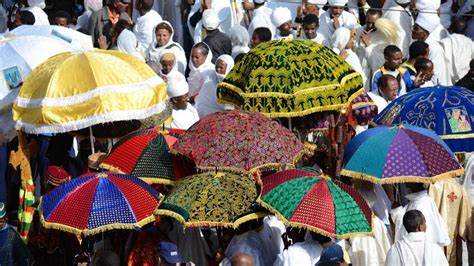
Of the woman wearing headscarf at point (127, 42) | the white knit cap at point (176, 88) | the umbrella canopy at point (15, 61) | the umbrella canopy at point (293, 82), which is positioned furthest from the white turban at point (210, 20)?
the umbrella canopy at point (293, 82)

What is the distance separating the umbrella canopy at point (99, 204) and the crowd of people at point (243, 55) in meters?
0.26

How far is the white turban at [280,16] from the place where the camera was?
2038cm

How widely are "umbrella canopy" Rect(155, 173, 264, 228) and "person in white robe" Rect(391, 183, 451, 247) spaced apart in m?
1.63

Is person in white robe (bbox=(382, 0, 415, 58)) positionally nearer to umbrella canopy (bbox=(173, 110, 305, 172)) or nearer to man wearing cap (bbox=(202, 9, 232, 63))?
man wearing cap (bbox=(202, 9, 232, 63))

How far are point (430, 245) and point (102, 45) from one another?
27.1 ft

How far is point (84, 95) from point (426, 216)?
3.39 metres

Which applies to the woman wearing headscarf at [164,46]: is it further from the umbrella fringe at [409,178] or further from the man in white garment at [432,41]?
the umbrella fringe at [409,178]

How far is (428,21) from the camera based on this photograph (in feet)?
68.0

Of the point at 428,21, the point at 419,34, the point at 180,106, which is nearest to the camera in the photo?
the point at 180,106

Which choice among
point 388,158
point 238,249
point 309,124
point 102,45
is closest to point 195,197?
point 238,249

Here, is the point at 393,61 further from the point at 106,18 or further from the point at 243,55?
the point at 106,18

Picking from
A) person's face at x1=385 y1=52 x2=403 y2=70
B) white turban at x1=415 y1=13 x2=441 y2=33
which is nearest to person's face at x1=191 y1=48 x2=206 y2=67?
person's face at x1=385 y1=52 x2=403 y2=70

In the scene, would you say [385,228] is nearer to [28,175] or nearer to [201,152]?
[201,152]

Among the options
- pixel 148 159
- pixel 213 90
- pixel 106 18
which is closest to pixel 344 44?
pixel 213 90
